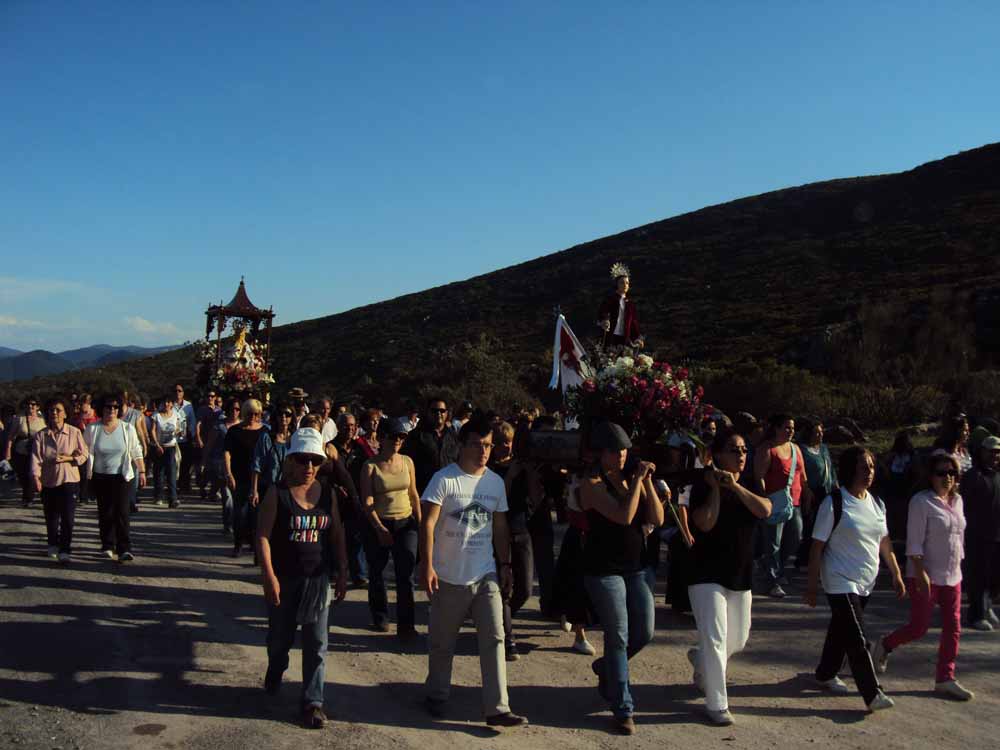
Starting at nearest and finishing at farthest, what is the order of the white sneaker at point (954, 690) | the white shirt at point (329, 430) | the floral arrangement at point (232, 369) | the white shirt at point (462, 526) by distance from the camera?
the white shirt at point (462, 526) → the white sneaker at point (954, 690) → the white shirt at point (329, 430) → the floral arrangement at point (232, 369)

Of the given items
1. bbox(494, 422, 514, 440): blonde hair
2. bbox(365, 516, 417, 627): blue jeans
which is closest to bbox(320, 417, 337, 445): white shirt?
bbox(365, 516, 417, 627): blue jeans

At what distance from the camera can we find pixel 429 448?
891cm

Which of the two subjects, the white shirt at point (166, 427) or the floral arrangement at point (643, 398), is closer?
the floral arrangement at point (643, 398)

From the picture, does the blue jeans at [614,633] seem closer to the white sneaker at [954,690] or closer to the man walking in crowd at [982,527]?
the white sneaker at [954,690]

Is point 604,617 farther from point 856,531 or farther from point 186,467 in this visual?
point 186,467

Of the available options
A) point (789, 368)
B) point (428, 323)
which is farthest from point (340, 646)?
point (428, 323)

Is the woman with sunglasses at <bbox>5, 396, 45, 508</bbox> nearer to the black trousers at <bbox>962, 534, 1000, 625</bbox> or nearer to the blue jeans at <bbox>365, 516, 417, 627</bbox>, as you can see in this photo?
the blue jeans at <bbox>365, 516, 417, 627</bbox>

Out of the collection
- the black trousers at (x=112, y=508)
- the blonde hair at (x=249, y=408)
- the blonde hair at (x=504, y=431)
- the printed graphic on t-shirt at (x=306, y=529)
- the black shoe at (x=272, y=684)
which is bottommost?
the black shoe at (x=272, y=684)

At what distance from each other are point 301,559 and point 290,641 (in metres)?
0.59

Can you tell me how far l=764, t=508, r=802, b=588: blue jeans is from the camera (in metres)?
9.36

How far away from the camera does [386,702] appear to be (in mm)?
6008

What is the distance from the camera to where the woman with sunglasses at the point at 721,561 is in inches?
222

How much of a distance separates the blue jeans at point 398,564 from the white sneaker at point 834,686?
3.20 meters

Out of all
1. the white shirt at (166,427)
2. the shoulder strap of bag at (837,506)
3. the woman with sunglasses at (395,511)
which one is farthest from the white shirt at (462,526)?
the white shirt at (166,427)
